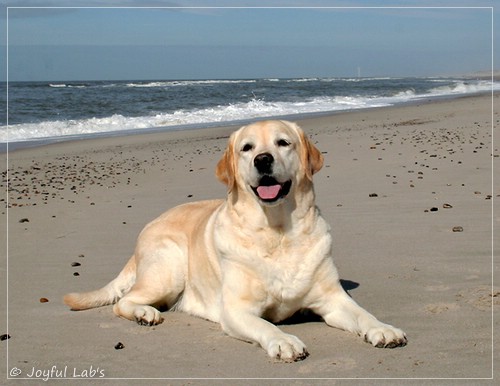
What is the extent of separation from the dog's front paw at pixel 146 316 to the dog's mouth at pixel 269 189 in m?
1.13

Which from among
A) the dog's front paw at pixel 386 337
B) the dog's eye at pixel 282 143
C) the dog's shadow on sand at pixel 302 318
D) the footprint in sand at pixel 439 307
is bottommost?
the dog's shadow on sand at pixel 302 318

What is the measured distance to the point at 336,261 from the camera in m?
6.76

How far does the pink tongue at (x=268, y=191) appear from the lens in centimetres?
495

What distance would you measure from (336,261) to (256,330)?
7.36 feet

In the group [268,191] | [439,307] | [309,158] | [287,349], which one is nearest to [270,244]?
[268,191]

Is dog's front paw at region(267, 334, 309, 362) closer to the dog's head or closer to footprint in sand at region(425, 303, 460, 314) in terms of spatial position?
the dog's head

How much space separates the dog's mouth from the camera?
495cm

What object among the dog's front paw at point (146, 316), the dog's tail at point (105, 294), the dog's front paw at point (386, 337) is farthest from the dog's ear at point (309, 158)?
the dog's tail at point (105, 294)

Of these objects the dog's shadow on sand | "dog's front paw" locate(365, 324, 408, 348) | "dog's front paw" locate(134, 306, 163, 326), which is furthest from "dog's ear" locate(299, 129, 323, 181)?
"dog's front paw" locate(134, 306, 163, 326)

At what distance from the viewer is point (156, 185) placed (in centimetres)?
1170

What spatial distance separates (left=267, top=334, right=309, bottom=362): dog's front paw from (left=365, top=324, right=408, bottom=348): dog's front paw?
429 mm

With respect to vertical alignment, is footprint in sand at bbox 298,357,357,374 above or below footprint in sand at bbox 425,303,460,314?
above

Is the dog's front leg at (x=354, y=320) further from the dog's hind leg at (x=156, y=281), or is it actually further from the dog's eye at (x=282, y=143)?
the dog's hind leg at (x=156, y=281)

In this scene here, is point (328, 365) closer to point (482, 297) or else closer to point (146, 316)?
point (146, 316)
